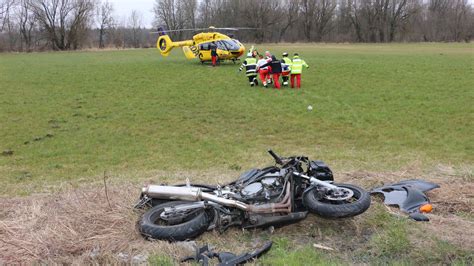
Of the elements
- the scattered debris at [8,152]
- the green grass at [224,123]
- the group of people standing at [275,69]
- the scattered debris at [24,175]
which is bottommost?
the scattered debris at [24,175]

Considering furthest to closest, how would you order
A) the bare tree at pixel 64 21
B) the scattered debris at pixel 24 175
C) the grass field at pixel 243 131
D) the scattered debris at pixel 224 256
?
the bare tree at pixel 64 21, the scattered debris at pixel 24 175, the grass field at pixel 243 131, the scattered debris at pixel 224 256

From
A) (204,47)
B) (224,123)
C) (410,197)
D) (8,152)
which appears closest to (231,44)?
(204,47)

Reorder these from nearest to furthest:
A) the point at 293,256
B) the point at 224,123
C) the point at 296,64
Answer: the point at 293,256, the point at 224,123, the point at 296,64

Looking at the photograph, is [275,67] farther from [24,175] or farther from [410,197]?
[410,197]

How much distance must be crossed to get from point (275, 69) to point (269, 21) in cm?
7443

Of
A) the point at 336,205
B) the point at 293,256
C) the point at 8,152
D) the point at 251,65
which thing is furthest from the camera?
the point at 251,65

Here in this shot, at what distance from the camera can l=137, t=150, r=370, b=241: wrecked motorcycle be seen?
180 inches

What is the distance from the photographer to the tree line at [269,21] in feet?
255

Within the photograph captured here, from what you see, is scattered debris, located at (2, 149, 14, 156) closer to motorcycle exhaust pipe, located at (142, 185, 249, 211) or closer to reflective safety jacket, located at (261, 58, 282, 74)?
motorcycle exhaust pipe, located at (142, 185, 249, 211)

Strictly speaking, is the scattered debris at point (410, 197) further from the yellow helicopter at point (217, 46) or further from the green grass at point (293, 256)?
the yellow helicopter at point (217, 46)

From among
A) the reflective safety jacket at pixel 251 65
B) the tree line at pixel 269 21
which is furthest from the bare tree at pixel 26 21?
the reflective safety jacket at pixel 251 65

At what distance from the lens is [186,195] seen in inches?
189

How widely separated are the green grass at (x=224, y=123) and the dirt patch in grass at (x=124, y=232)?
3.60 meters

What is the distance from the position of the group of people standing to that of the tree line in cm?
5735
